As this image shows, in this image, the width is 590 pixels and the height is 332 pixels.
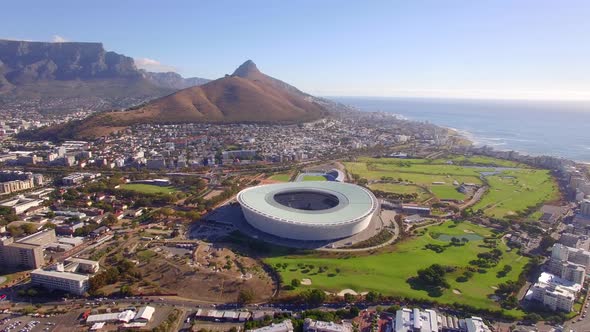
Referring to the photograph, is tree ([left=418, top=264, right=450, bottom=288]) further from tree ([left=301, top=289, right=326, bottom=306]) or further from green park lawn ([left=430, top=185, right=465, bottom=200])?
green park lawn ([left=430, top=185, right=465, bottom=200])

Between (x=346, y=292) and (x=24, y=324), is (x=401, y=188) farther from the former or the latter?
(x=24, y=324)

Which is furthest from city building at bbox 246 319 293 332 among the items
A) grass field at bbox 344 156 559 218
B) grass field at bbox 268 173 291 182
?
grass field at bbox 268 173 291 182

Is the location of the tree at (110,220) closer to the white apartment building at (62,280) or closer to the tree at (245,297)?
the white apartment building at (62,280)

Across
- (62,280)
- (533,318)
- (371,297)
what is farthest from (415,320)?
(62,280)

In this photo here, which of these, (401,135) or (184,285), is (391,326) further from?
(401,135)

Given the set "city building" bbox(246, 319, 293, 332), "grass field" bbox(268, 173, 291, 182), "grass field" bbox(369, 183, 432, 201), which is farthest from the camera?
"grass field" bbox(268, 173, 291, 182)

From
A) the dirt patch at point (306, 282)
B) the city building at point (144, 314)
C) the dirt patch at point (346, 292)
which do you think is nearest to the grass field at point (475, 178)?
the dirt patch at point (346, 292)

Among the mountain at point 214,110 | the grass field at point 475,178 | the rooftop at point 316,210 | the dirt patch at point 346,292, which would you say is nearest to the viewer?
the dirt patch at point 346,292
